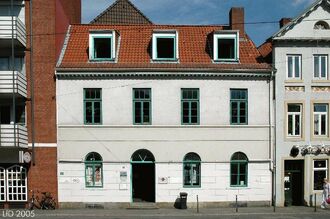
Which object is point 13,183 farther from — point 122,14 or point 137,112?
point 122,14

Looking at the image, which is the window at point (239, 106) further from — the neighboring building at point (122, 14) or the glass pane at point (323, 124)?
the neighboring building at point (122, 14)

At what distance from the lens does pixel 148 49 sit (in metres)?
24.0

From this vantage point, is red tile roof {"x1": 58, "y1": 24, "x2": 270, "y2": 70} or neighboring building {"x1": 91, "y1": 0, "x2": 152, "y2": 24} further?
neighboring building {"x1": 91, "y1": 0, "x2": 152, "y2": 24}

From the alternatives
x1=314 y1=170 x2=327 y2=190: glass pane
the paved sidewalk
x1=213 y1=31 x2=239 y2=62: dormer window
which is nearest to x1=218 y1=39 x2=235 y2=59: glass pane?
x1=213 y1=31 x2=239 y2=62: dormer window

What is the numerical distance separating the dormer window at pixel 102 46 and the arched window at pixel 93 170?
582 centimetres

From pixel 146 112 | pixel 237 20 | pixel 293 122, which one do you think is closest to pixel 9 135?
pixel 146 112

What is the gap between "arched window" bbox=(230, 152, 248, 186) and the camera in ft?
74.8

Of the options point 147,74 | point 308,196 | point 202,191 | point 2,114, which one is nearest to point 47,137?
point 2,114

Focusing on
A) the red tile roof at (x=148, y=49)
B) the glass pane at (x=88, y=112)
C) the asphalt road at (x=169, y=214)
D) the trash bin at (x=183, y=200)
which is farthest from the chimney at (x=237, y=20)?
the asphalt road at (x=169, y=214)

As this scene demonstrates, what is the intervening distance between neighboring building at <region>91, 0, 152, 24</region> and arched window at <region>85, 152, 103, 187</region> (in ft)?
46.9

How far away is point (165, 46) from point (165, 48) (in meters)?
0.15

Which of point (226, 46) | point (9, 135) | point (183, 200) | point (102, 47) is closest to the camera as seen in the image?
point (9, 135)

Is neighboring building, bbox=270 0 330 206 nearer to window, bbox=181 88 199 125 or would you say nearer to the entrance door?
the entrance door

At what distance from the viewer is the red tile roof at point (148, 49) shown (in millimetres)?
22656
